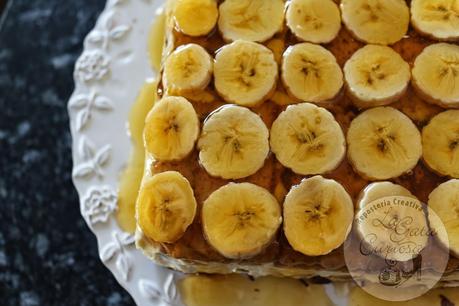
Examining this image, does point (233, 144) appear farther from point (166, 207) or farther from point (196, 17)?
point (196, 17)

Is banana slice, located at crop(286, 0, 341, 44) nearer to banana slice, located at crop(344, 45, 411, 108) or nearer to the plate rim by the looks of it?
banana slice, located at crop(344, 45, 411, 108)

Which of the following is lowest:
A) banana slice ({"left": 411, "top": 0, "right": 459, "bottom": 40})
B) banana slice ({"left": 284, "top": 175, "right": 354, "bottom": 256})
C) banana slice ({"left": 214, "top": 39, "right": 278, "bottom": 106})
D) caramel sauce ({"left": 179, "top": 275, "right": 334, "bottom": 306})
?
caramel sauce ({"left": 179, "top": 275, "right": 334, "bottom": 306})

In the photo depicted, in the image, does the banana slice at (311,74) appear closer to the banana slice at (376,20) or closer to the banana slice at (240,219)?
the banana slice at (376,20)

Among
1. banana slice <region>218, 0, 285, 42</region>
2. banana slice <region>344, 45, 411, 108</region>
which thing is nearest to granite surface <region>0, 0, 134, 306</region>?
banana slice <region>218, 0, 285, 42</region>

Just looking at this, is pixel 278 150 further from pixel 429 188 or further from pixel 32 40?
pixel 32 40

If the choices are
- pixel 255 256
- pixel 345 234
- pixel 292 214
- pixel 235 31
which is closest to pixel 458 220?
pixel 345 234

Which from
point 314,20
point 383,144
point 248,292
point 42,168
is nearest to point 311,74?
point 314,20
